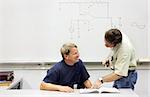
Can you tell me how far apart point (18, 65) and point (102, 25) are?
127 cm

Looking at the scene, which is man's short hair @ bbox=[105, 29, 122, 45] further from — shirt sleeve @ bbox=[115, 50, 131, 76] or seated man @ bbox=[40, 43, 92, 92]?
seated man @ bbox=[40, 43, 92, 92]

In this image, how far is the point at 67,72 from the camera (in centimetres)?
309

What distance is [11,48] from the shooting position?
3980 mm

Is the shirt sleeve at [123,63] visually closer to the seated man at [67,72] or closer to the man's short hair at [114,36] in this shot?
the man's short hair at [114,36]

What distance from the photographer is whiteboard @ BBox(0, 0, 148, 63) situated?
396cm

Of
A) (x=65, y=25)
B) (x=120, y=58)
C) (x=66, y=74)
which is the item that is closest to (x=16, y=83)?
(x=66, y=74)

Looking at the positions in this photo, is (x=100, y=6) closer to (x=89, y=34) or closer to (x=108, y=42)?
(x=89, y=34)

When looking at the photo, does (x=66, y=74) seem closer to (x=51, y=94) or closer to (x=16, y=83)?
(x=51, y=94)

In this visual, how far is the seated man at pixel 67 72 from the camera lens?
301cm

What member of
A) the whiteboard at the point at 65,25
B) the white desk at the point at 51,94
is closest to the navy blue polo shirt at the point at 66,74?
the white desk at the point at 51,94

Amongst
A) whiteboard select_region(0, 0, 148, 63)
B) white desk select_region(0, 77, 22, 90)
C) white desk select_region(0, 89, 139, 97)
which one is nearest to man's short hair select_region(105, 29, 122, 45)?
white desk select_region(0, 89, 139, 97)

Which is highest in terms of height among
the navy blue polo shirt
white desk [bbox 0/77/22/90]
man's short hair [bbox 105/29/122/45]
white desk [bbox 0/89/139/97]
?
man's short hair [bbox 105/29/122/45]

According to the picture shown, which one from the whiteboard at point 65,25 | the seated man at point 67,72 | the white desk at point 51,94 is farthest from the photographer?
the whiteboard at point 65,25

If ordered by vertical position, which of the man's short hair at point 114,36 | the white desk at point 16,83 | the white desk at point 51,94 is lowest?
the white desk at point 16,83
